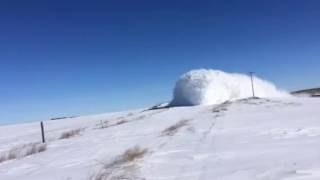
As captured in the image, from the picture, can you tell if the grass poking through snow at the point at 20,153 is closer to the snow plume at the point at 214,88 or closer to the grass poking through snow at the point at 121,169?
the grass poking through snow at the point at 121,169

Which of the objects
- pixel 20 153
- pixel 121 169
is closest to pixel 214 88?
pixel 20 153

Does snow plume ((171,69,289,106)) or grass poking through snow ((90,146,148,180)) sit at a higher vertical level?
Answer: snow plume ((171,69,289,106))

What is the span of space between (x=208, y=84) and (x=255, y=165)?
208 feet

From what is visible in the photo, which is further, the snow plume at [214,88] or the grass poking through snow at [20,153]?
the snow plume at [214,88]

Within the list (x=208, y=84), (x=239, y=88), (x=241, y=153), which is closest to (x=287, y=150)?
(x=241, y=153)

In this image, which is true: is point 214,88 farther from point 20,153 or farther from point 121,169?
point 121,169

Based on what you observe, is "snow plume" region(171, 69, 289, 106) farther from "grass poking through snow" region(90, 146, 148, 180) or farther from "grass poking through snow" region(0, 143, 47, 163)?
"grass poking through snow" region(90, 146, 148, 180)

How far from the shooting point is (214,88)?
2864 inches

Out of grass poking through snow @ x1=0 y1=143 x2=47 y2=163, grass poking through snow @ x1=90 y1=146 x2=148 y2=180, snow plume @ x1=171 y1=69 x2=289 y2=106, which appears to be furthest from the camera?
snow plume @ x1=171 y1=69 x2=289 y2=106

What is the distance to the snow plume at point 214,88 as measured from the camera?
232 ft

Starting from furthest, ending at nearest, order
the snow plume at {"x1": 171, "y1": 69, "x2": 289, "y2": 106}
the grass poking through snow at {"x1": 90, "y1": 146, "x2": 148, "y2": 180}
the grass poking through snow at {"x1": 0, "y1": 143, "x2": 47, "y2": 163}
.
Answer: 1. the snow plume at {"x1": 171, "y1": 69, "x2": 289, "y2": 106}
2. the grass poking through snow at {"x1": 0, "y1": 143, "x2": 47, "y2": 163}
3. the grass poking through snow at {"x1": 90, "y1": 146, "x2": 148, "y2": 180}

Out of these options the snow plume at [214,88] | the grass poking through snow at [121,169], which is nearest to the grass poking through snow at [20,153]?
the grass poking through snow at [121,169]

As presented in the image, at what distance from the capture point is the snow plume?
70562 mm

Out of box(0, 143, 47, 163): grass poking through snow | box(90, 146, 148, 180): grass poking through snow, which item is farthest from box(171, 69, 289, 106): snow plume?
box(90, 146, 148, 180): grass poking through snow
